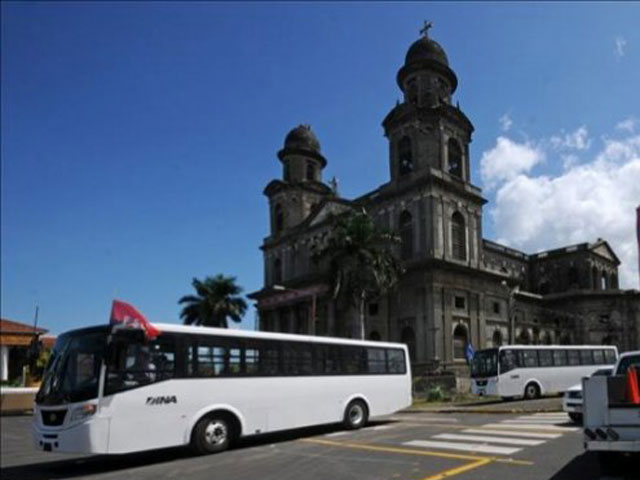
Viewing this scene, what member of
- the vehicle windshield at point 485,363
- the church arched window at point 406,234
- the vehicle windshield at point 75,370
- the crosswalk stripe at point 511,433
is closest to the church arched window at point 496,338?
the church arched window at point 406,234

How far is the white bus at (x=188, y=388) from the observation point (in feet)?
38.1

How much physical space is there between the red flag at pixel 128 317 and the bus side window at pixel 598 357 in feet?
93.1

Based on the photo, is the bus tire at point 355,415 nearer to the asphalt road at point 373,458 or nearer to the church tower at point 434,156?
the asphalt road at point 373,458

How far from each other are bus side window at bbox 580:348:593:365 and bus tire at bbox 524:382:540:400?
4152mm

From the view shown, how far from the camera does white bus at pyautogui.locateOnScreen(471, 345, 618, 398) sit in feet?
94.0

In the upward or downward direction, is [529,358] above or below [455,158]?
below

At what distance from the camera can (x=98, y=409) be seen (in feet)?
37.8

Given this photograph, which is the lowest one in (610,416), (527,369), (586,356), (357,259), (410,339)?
(527,369)

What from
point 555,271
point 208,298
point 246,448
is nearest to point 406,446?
point 246,448

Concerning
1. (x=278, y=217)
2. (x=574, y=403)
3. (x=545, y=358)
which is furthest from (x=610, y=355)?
(x=278, y=217)

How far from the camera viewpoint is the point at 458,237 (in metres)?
49.5

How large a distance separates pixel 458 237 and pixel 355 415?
3416 cm

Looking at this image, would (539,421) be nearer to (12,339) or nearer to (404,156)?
(404,156)

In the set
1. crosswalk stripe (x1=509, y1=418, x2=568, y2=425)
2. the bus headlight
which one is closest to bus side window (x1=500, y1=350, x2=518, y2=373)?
crosswalk stripe (x1=509, y1=418, x2=568, y2=425)
